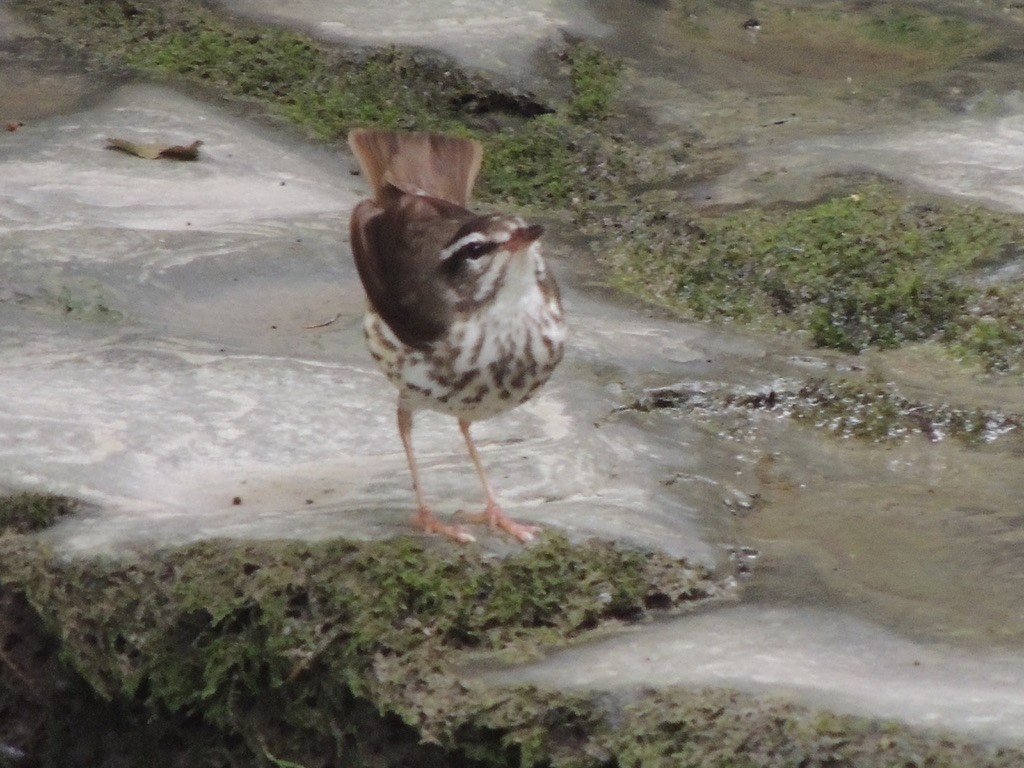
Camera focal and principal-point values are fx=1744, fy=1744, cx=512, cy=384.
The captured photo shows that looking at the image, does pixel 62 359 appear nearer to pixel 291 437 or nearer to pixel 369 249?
pixel 291 437

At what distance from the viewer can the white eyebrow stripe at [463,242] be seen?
16.6 ft

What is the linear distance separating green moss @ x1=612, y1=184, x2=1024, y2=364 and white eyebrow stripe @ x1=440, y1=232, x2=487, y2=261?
244 centimetres

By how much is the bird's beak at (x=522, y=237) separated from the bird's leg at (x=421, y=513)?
2.41ft

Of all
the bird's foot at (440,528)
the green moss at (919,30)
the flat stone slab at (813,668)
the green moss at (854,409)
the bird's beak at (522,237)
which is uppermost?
the bird's beak at (522,237)

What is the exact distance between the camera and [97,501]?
17.7 ft

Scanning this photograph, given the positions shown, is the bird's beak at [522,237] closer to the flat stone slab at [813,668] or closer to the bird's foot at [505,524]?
the bird's foot at [505,524]

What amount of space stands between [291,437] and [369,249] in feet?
2.76

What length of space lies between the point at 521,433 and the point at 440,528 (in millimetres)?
1099

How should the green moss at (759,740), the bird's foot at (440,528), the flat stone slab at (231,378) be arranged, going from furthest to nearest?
the flat stone slab at (231,378) → the bird's foot at (440,528) → the green moss at (759,740)

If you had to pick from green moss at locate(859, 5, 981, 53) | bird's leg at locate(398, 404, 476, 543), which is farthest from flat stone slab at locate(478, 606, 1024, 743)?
green moss at locate(859, 5, 981, 53)

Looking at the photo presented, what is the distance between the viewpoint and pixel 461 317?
5125mm

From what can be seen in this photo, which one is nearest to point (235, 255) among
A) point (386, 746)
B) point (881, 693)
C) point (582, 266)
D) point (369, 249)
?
point (582, 266)

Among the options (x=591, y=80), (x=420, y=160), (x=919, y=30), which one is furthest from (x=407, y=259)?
(x=919, y=30)

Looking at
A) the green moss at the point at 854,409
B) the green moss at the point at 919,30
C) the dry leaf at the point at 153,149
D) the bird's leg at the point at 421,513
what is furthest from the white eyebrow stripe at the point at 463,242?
the green moss at the point at 919,30
